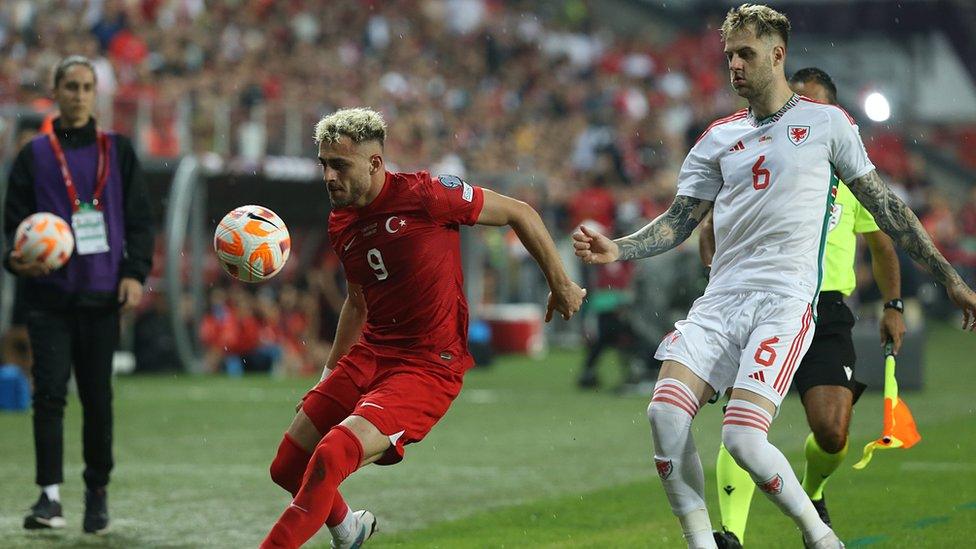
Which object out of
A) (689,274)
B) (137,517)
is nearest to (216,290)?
(689,274)

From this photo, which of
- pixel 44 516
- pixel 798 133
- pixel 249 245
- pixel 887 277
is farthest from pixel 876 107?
pixel 44 516

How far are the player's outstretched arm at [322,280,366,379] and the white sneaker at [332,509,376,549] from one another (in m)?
0.67

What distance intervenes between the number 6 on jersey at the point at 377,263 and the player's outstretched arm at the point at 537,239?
46cm

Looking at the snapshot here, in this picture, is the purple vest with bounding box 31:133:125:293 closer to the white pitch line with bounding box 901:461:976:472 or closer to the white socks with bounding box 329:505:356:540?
the white socks with bounding box 329:505:356:540

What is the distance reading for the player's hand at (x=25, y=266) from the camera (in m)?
8.06

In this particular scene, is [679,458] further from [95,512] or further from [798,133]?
[95,512]

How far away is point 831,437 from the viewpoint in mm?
6820

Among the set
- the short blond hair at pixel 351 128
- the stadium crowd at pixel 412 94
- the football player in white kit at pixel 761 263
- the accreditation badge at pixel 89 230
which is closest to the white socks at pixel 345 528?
the football player in white kit at pixel 761 263

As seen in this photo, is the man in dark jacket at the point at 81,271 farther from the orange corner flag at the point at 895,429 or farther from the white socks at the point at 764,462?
the orange corner flag at the point at 895,429

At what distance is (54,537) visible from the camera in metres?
7.88

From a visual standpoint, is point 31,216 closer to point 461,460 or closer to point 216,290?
point 461,460

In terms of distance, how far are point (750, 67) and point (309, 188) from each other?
15377mm

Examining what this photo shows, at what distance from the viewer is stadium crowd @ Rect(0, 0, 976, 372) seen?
65.6 ft

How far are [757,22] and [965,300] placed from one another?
145cm
